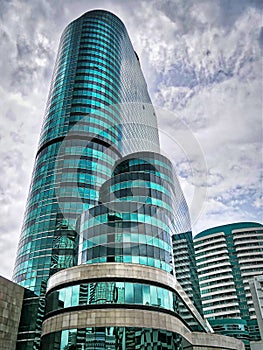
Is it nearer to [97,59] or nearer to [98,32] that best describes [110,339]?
[97,59]

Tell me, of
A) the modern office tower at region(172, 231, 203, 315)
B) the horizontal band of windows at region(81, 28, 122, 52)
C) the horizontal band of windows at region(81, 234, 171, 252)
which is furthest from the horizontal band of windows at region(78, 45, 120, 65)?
the horizontal band of windows at region(81, 234, 171, 252)

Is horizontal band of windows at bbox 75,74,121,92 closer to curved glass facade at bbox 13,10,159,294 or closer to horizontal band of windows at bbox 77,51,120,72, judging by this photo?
curved glass facade at bbox 13,10,159,294

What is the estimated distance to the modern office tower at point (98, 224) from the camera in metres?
41.6

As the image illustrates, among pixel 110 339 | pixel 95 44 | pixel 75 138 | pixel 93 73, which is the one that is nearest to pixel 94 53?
pixel 95 44

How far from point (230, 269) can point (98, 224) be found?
126049 mm

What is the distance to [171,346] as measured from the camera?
4209 centimetres

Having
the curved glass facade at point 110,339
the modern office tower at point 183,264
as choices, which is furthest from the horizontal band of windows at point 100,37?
the curved glass facade at point 110,339

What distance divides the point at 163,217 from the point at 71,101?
62213 millimetres

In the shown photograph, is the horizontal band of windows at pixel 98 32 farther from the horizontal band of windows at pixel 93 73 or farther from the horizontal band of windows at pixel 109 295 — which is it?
the horizontal band of windows at pixel 109 295

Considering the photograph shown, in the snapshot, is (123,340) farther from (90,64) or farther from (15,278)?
(90,64)

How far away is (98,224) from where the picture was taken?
48.2 metres

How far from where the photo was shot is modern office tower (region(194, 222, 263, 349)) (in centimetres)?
14604

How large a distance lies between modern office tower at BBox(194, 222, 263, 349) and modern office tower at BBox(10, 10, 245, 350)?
72.7 m

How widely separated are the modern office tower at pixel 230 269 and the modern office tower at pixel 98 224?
72.7 metres
